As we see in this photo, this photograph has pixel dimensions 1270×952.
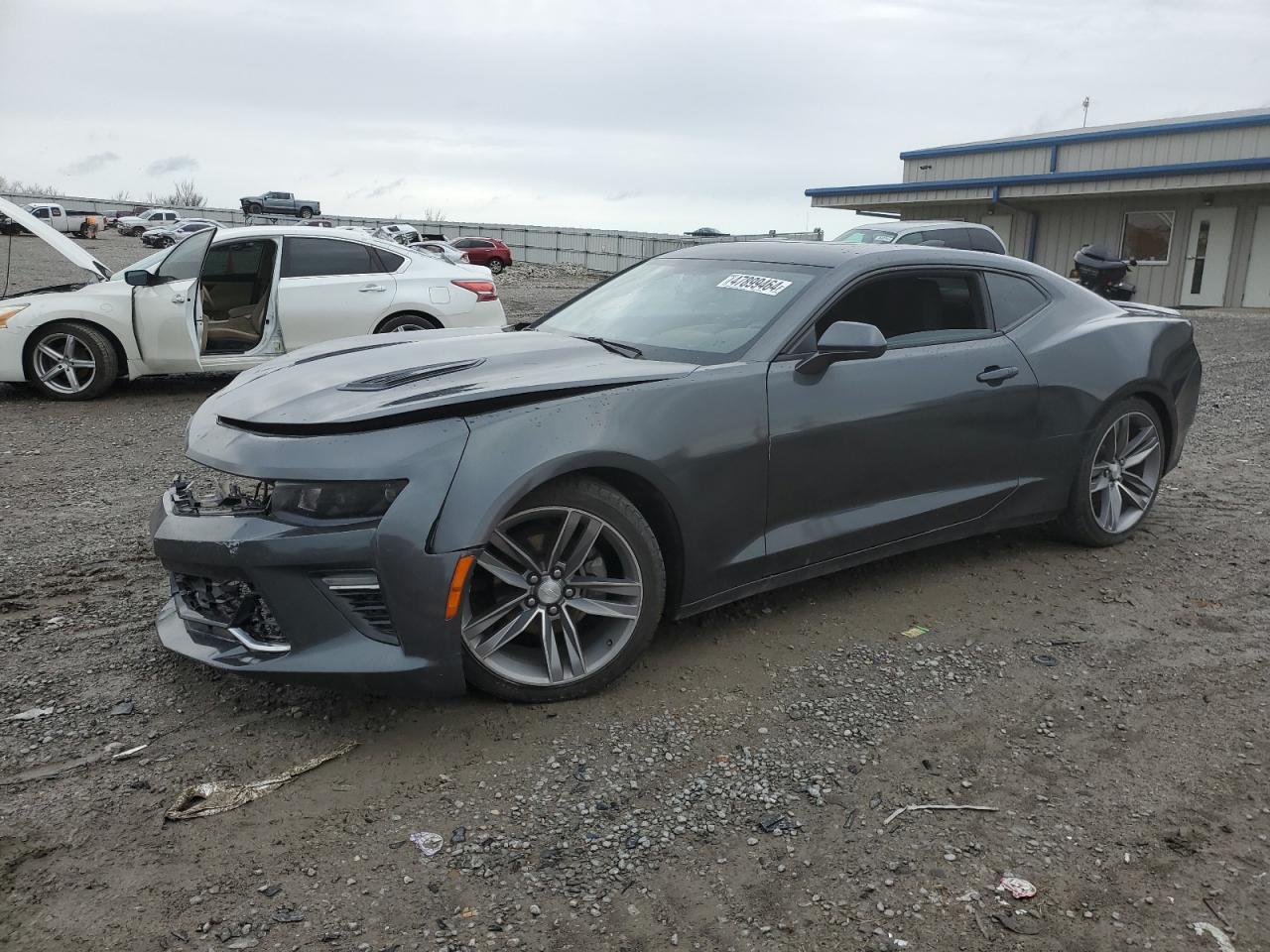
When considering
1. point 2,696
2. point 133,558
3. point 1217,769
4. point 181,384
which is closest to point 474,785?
point 2,696

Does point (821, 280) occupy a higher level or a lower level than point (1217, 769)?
higher

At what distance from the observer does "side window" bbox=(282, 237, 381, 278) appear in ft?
30.0

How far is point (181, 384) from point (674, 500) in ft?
25.9

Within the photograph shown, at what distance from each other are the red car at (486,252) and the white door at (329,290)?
89.3ft

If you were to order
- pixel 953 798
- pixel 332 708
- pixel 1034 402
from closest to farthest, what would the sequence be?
pixel 953 798 < pixel 332 708 < pixel 1034 402

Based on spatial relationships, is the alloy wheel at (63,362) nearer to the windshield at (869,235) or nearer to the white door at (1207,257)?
the windshield at (869,235)

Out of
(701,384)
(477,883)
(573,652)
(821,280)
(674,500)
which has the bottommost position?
(477,883)

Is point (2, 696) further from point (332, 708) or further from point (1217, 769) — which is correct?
point (1217, 769)

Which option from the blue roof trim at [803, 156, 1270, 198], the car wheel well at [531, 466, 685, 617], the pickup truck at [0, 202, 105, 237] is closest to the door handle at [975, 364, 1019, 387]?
the car wheel well at [531, 466, 685, 617]

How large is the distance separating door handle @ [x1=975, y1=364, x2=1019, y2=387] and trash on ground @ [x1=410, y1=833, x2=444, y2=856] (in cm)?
294

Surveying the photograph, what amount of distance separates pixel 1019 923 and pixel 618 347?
2469mm

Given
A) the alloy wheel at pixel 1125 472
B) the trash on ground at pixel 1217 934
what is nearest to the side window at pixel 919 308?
the alloy wheel at pixel 1125 472

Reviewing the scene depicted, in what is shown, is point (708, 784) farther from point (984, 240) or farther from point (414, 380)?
point (984, 240)

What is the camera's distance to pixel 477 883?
8.39 ft
